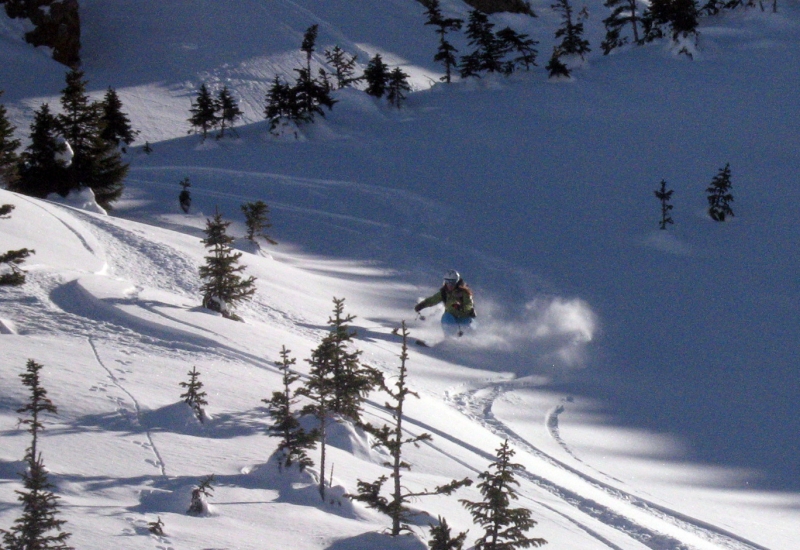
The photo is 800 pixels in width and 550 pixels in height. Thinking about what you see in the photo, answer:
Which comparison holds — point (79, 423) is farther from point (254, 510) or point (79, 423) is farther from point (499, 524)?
point (499, 524)

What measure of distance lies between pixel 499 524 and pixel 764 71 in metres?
42.3

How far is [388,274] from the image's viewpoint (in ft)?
80.9

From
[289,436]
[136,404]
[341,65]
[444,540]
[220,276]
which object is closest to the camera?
[444,540]

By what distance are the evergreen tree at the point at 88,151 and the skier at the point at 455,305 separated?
1403cm

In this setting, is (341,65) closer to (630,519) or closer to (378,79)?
(378,79)

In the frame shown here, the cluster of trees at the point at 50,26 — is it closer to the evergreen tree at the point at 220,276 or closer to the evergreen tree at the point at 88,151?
the evergreen tree at the point at 88,151

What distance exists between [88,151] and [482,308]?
48.9ft

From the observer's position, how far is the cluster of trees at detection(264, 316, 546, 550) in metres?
6.40

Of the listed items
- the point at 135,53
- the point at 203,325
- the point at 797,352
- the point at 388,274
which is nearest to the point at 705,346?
the point at 797,352

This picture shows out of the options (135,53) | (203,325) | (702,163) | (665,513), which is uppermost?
(135,53)

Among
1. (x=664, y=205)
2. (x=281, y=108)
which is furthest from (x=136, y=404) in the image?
(x=281, y=108)

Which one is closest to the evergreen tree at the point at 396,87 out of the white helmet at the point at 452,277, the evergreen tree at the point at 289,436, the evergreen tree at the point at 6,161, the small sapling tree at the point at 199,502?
the evergreen tree at the point at 6,161

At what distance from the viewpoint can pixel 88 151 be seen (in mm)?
27562

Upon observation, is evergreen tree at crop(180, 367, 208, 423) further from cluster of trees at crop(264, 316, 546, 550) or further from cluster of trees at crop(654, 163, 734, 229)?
cluster of trees at crop(654, 163, 734, 229)
